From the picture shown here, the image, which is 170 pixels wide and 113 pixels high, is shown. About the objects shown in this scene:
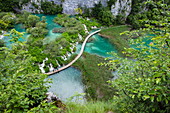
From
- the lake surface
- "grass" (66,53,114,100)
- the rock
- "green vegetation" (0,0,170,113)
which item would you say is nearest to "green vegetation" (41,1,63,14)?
"green vegetation" (0,0,170,113)

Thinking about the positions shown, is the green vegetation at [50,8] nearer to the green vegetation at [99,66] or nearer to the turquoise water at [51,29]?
the green vegetation at [99,66]

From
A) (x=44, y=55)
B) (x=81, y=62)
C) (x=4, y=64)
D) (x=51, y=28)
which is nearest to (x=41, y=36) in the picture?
(x=51, y=28)

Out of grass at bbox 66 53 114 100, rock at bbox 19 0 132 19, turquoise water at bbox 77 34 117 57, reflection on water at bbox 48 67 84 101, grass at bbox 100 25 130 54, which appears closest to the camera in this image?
grass at bbox 66 53 114 100

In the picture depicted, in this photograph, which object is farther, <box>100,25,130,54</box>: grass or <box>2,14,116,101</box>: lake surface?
<box>100,25,130,54</box>: grass

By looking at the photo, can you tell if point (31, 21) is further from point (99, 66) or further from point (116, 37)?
point (99, 66)

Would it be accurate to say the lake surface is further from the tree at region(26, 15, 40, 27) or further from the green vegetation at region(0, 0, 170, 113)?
the tree at region(26, 15, 40, 27)

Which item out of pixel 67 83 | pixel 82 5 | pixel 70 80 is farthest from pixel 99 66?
pixel 82 5

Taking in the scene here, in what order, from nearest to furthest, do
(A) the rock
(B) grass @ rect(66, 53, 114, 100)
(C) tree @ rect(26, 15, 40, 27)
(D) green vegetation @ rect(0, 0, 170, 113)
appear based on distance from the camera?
(D) green vegetation @ rect(0, 0, 170, 113)
(B) grass @ rect(66, 53, 114, 100)
(C) tree @ rect(26, 15, 40, 27)
(A) the rock

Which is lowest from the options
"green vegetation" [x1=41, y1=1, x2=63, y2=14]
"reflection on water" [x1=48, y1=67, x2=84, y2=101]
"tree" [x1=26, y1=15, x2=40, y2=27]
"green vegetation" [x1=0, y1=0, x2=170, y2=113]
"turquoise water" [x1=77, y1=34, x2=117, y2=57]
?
"reflection on water" [x1=48, y1=67, x2=84, y2=101]
